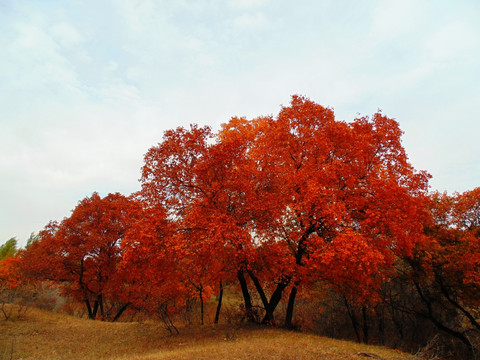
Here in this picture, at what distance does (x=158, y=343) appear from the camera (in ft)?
54.4

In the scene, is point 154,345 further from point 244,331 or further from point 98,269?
point 98,269

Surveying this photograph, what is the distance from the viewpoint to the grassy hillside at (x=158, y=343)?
39.3ft

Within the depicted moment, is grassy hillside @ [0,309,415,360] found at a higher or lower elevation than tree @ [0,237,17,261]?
lower

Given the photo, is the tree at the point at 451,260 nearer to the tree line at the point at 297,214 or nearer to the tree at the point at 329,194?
the tree line at the point at 297,214

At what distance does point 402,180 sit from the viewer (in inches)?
641

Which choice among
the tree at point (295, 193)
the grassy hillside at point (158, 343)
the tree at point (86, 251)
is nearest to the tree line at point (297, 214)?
the tree at point (295, 193)

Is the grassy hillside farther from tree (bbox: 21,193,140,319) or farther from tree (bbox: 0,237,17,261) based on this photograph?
tree (bbox: 0,237,17,261)

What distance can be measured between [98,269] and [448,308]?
31.9 meters

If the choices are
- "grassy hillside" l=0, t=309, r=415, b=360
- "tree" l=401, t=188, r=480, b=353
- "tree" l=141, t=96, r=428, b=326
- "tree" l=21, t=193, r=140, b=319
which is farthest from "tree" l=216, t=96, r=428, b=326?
"tree" l=21, t=193, r=140, b=319

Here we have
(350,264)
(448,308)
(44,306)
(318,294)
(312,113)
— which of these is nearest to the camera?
(350,264)

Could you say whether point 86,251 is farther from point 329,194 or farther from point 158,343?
point 329,194

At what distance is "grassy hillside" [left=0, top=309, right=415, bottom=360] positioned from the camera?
12.0 meters

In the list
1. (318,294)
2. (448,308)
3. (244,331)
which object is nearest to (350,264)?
(244,331)

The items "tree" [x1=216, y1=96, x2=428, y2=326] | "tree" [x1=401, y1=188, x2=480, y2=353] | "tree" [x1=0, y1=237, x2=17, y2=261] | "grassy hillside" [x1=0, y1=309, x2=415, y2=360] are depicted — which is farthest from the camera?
"tree" [x1=0, y1=237, x2=17, y2=261]
